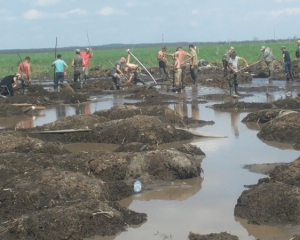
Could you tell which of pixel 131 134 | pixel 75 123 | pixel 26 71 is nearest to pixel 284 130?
pixel 131 134

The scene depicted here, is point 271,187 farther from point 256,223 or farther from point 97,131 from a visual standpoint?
point 97,131

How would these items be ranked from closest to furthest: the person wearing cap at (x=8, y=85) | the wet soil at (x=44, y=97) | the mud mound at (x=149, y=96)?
1. the wet soil at (x=44, y=97)
2. the mud mound at (x=149, y=96)
3. the person wearing cap at (x=8, y=85)

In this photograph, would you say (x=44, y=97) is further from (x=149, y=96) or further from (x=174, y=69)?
(x=174, y=69)

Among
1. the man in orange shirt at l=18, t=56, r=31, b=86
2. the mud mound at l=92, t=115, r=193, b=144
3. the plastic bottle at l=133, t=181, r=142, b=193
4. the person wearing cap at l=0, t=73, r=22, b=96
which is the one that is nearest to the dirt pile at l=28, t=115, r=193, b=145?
the mud mound at l=92, t=115, r=193, b=144

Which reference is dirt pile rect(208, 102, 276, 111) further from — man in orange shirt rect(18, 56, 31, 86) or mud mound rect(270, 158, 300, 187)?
mud mound rect(270, 158, 300, 187)

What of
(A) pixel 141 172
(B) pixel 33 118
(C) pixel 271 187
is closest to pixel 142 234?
(C) pixel 271 187

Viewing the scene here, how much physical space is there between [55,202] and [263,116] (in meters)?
8.40

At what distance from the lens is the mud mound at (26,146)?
1077 centimetres

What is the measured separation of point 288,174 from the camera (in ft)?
28.1

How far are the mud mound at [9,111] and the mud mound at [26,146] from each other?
7.36m

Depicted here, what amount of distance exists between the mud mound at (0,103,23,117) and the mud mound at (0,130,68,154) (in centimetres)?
736

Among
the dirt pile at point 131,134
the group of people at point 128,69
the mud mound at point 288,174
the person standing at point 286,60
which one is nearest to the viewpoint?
the mud mound at point 288,174

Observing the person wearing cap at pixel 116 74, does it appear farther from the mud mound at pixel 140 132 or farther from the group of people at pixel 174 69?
the mud mound at pixel 140 132

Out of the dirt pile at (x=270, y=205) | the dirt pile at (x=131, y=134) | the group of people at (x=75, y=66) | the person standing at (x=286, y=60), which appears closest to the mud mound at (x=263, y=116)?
the dirt pile at (x=131, y=134)
